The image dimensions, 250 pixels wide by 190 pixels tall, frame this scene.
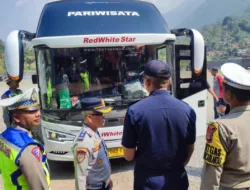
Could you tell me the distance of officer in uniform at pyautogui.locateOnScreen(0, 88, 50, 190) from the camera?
6.08 feet

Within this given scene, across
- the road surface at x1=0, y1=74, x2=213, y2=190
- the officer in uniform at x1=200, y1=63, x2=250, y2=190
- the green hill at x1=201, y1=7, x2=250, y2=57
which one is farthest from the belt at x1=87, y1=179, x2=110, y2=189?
the green hill at x1=201, y1=7, x2=250, y2=57

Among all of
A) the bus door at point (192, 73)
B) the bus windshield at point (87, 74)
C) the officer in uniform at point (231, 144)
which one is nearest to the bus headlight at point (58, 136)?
the bus windshield at point (87, 74)

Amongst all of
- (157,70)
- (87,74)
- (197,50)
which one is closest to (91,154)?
(157,70)

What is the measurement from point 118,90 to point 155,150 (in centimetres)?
305

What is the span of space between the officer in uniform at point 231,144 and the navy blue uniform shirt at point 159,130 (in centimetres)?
31

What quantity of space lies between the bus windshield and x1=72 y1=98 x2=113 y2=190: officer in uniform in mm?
2340

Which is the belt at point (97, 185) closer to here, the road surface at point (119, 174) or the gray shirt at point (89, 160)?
the gray shirt at point (89, 160)

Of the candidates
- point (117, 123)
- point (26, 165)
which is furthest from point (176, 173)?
point (117, 123)

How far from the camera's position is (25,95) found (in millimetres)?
2047

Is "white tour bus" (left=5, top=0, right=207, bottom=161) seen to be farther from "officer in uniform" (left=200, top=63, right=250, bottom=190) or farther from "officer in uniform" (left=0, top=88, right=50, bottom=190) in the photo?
"officer in uniform" (left=200, top=63, right=250, bottom=190)

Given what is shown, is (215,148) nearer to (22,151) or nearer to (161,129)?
(161,129)

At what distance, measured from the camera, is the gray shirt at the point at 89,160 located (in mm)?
2465

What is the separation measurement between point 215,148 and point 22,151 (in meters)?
1.21

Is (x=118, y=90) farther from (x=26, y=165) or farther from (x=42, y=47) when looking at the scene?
(x=26, y=165)
